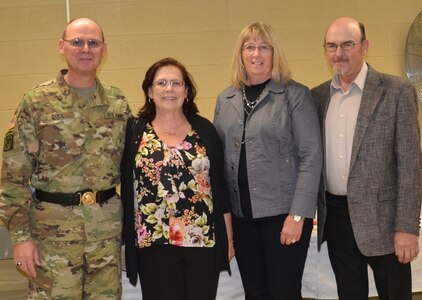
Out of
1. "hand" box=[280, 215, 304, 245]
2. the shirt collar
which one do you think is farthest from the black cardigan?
the shirt collar

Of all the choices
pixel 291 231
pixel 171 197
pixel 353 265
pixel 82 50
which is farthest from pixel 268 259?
pixel 82 50

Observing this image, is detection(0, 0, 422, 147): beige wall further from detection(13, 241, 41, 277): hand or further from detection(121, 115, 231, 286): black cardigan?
detection(13, 241, 41, 277): hand

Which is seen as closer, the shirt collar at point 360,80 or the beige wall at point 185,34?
the shirt collar at point 360,80

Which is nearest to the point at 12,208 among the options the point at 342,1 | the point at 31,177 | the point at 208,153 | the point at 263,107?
the point at 31,177

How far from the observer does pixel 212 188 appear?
88.3 inches

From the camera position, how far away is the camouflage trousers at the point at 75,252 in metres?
2.13

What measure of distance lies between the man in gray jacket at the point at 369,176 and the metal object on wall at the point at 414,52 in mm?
2246

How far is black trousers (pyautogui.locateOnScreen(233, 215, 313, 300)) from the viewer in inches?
87.9

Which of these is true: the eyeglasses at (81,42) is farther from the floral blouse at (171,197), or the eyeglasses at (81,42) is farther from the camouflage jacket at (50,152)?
the floral blouse at (171,197)

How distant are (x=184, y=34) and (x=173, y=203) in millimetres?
2566

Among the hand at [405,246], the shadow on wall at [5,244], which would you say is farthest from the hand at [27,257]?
the shadow on wall at [5,244]

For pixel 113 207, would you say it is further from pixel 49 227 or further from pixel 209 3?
pixel 209 3

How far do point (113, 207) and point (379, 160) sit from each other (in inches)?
41.9

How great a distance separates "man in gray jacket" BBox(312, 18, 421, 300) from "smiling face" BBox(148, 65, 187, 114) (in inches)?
24.3
